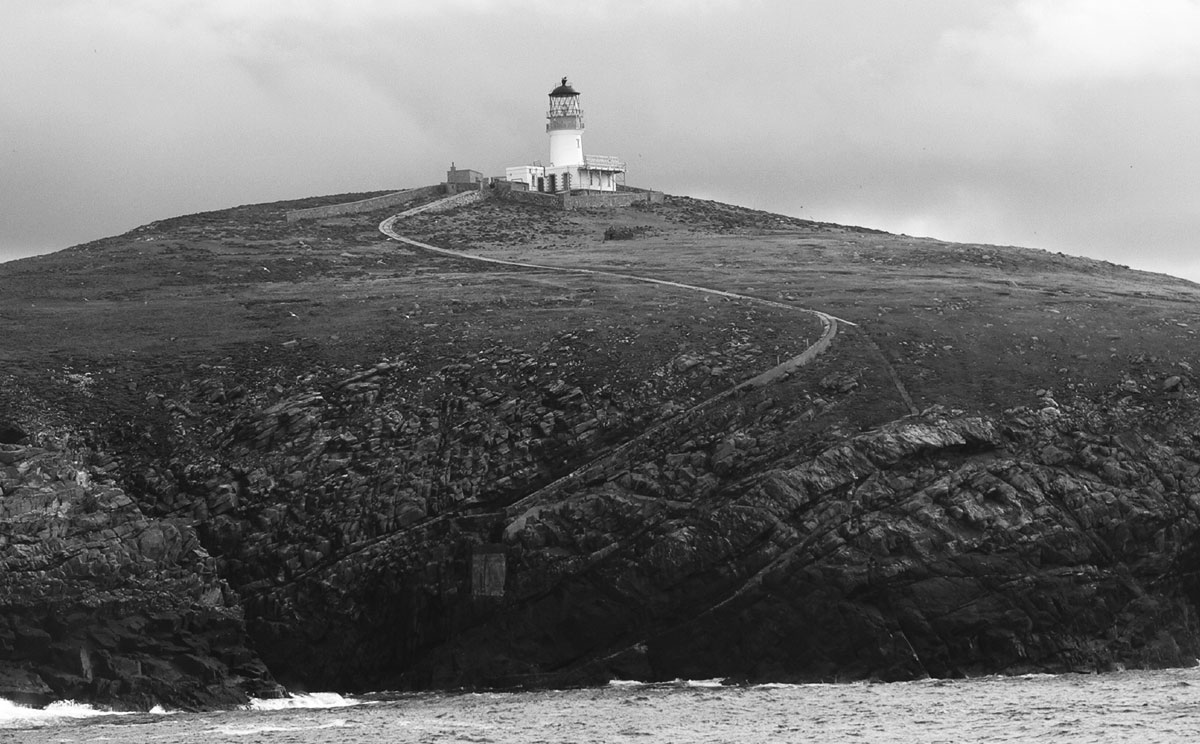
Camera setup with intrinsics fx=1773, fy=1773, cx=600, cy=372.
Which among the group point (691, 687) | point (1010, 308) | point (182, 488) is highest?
point (1010, 308)

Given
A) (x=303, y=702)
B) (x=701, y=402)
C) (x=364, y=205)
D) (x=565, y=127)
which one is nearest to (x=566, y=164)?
(x=565, y=127)

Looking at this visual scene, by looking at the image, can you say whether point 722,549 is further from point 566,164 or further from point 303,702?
point 566,164

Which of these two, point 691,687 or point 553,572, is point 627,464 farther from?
point 691,687

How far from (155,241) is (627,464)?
191ft

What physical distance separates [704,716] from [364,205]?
9271cm

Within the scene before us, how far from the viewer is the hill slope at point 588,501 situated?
65.9 m

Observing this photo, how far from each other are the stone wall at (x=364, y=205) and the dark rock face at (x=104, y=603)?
67601 mm

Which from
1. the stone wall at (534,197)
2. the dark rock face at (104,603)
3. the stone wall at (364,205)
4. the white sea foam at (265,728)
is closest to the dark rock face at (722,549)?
the dark rock face at (104,603)

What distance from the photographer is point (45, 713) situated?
59.0m

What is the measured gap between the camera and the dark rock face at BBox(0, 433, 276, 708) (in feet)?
202

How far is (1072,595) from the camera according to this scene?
6744 cm

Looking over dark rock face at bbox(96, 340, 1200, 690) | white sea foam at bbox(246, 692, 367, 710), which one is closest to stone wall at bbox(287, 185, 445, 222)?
dark rock face at bbox(96, 340, 1200, 690)

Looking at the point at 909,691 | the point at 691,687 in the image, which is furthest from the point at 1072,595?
the point at 691,687

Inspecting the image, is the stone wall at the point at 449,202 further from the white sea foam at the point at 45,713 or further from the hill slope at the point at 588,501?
the white sea foam at the point at 45,713
